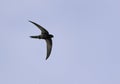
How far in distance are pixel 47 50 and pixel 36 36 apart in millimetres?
2138

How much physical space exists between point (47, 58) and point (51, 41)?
1775mm

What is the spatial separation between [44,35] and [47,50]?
6.96 feet

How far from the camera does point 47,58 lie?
→ 58.1 m

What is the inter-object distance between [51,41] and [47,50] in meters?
1.08

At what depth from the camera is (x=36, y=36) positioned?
57.7m

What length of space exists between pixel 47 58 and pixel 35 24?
443 cm

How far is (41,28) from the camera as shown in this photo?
56469 millimetres

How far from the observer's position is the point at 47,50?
59.0m

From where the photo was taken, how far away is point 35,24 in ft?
181

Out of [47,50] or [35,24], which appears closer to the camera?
[35,24]

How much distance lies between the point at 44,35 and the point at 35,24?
8.39 ft

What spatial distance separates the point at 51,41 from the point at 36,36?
173cm

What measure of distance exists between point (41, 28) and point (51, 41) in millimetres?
2577
